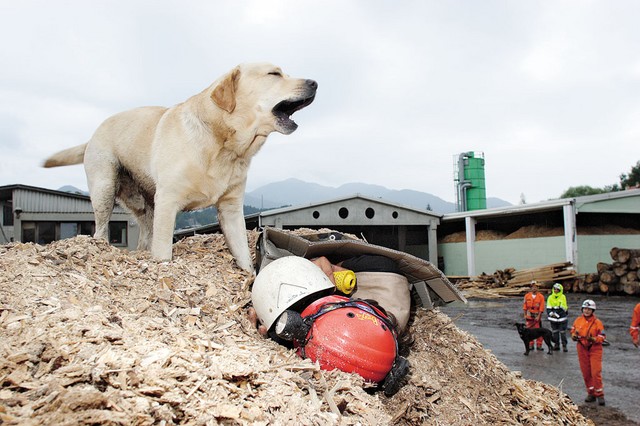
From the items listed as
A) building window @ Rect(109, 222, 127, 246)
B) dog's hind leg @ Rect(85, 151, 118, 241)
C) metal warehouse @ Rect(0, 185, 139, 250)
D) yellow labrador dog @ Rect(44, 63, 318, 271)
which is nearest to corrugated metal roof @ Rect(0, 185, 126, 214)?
metal warehouse @ Rect(0, 185, 139, 250)

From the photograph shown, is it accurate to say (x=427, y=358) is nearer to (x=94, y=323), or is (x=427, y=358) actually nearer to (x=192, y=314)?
(x=192, y=314)

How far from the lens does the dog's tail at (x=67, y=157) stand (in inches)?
299

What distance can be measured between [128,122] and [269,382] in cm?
475

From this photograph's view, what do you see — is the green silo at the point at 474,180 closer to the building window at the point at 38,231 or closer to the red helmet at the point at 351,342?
the building window at the point at 38,231

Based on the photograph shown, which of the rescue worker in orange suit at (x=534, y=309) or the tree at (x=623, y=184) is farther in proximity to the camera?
the tree at (x=623, y=184)

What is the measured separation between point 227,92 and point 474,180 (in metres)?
39.2

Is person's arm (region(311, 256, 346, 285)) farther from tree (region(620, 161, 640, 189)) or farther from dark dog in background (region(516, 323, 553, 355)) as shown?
tree (region(620, 161, 640, 189))

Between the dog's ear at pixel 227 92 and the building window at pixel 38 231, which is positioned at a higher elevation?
the dog's ear at pixel 227 92

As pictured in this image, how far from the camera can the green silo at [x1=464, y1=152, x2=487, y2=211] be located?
4222 centimetres

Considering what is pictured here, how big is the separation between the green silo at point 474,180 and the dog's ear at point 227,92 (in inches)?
1534

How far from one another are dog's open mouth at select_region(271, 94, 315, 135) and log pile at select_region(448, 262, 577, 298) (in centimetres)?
2424

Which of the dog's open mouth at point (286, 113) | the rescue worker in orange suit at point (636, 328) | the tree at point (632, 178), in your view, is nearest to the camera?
the dog's open mouth at point (286, 113)

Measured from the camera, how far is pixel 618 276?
25094 millimetres

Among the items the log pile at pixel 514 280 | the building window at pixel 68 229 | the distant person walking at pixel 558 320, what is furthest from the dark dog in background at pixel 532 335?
the building window at pixel 68 229
